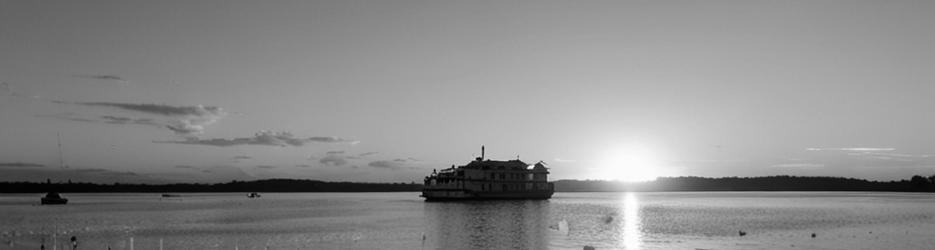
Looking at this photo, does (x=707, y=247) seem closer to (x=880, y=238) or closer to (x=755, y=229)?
(x=880, y=238)

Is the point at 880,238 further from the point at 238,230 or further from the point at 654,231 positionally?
the point at 238,230

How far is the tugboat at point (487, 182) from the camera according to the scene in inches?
5388

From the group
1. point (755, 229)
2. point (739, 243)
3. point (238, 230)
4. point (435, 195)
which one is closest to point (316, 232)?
point (238, 230)

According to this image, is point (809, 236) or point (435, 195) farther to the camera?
point (435, 195)

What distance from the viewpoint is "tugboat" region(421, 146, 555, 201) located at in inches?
5388

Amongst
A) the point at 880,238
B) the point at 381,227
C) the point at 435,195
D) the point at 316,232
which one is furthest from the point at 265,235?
the point at 435,195

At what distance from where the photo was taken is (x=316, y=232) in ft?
211

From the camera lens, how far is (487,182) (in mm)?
140250

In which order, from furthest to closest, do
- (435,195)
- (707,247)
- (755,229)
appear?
(435,195) < (755,229) < (707,247)

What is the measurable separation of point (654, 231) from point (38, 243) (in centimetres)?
4847

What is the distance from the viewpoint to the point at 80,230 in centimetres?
6831

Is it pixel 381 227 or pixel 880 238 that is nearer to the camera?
pixel 880 238

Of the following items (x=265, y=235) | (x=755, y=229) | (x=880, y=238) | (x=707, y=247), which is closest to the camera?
(x=707, y=247)

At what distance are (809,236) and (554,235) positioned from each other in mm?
20179
